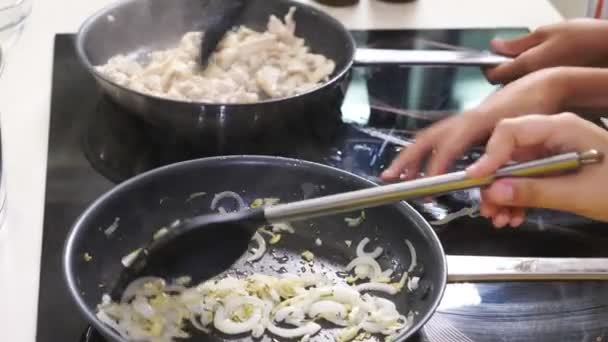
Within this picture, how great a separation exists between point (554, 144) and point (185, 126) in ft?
1.37

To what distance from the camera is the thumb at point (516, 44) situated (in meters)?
1.19

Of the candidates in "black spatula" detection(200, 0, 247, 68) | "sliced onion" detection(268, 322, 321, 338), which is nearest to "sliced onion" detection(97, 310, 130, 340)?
"sliced onion" detection(268, 322, 321, 338)

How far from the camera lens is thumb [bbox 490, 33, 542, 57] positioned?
119cm

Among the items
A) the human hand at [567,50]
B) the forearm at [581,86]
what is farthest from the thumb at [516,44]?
the forearm at [581,86]

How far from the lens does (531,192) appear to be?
80cm

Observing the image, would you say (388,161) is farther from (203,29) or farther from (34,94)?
(34,94)

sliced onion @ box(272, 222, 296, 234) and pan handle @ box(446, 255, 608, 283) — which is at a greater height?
pan handle @ box(446, 255, 608, 283)

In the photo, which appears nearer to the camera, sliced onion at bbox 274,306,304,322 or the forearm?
sliced onion at bbox 274,306,304,322

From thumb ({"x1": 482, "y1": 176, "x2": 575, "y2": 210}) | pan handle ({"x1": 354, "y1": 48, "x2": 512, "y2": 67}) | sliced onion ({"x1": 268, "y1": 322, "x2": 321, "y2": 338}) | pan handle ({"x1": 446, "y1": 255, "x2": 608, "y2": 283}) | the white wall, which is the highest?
thumb ({"x1": 482, "y1": 176, "x2": 575, "y2": 210})

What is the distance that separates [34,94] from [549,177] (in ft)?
2.31

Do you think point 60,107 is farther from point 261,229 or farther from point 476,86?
point 476,86

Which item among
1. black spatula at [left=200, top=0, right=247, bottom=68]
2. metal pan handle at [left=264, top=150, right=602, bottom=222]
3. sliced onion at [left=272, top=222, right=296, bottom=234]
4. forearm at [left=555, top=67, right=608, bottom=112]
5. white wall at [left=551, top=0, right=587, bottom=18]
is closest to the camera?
metal pan handle at [left=264, top=150, right=602, bottom=222]

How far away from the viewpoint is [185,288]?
781mm

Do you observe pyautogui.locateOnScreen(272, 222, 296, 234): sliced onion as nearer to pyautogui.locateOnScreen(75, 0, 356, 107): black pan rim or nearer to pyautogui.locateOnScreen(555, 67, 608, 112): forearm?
pyautogui.locateOnScreen(75, 0, 356, 107): black pan rim
